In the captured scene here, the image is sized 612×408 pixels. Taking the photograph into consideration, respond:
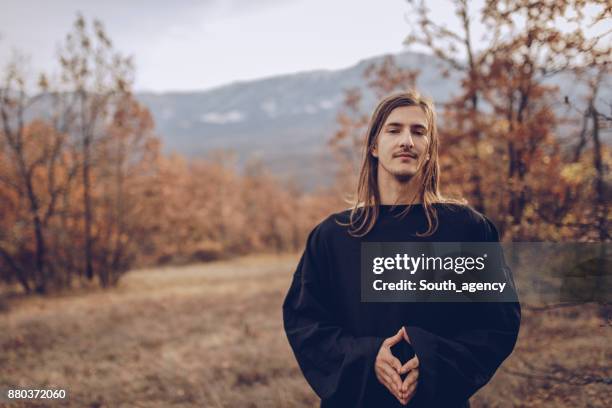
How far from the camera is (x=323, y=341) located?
81.8 inches

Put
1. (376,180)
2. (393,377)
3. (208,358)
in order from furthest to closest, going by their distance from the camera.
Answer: (208,358) → (376,180) → (393,377)

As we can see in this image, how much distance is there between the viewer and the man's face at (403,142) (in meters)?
2.07

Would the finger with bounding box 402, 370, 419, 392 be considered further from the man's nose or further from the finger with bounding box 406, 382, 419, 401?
the man's nose

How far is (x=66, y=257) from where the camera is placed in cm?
1641

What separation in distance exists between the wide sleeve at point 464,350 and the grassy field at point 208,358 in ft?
4.89

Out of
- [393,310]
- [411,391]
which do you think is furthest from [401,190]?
[411,391]

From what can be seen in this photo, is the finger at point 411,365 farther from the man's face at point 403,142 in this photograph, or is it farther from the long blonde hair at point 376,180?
the man's face at point 403,142

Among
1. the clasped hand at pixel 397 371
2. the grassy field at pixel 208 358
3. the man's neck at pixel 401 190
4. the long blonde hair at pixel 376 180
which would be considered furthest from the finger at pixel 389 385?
the grassy field at pixel 208 358

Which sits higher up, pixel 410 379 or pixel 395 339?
pixel 395 339

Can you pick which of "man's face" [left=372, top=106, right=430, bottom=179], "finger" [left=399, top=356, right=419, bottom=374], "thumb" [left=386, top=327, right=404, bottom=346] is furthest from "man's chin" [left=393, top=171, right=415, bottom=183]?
"finger" [left=399, top=356, right=419, bottom=374]

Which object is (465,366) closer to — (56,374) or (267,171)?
(56,374)

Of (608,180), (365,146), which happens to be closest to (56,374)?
(365,146)

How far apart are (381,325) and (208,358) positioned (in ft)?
18.5

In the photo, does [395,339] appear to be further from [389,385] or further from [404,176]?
[404,176]
